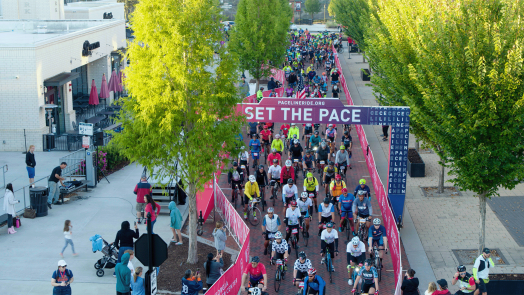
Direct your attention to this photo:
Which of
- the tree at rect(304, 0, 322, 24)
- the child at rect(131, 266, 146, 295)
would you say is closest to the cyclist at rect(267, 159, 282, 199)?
the child at rect(131, 266, 146, 295)

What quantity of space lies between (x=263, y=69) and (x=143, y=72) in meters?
24.1

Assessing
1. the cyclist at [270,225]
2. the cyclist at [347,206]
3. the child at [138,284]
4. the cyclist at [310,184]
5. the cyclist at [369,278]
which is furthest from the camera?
the cyclist at [310,184]

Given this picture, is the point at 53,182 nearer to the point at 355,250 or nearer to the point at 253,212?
the point at 253,212

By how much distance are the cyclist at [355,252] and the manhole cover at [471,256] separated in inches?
145

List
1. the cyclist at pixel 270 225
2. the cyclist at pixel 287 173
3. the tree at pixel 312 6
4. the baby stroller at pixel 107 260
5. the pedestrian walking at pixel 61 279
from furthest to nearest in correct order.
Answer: the tree at pixel 312 6
the cyclist at pixel 287 173
the cyclist at pixel 270 225
the baby stroller at pixel 107 260
the pedestrian walking at pixel 61 279

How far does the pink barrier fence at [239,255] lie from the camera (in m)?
13.0

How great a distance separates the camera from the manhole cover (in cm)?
1673

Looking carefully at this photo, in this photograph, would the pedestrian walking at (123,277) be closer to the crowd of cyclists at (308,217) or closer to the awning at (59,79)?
the crowd of cyclists at (308,217)

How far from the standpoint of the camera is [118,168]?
2502 centimetres

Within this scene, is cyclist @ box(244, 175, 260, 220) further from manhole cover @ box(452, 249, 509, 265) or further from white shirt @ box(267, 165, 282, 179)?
manhole cover @ box(452, 249, 509, 265)

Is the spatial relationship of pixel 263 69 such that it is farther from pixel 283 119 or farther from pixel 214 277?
pixel 214 277

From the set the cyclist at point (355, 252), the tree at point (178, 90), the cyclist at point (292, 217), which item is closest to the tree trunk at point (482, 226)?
the cyclist at point (355, 252)

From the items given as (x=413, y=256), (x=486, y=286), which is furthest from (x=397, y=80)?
(x=486, y=286)

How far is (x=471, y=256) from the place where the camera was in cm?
1717
